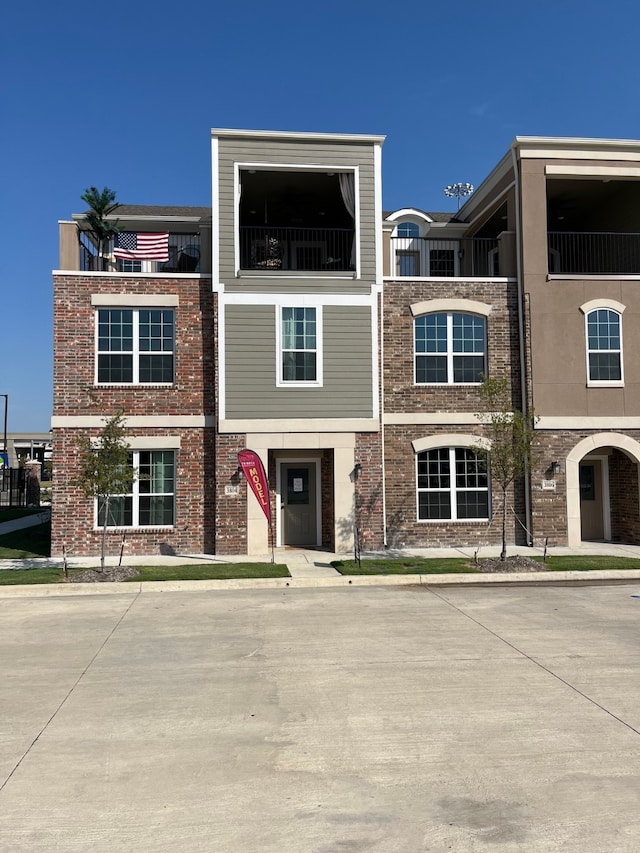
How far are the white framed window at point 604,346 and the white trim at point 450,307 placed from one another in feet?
8.82

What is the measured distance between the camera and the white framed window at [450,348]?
56.2 ft

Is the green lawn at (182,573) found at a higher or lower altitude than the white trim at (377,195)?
lower

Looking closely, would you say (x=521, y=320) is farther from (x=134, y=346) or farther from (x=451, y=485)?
(x=134, y=346)

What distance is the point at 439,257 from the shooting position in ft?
71.5

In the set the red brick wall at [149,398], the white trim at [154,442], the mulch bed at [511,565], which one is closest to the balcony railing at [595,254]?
the mulch bed at [511,565]

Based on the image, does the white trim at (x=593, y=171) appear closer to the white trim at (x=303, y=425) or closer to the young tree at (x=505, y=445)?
the young tree at (x=505, y=445)

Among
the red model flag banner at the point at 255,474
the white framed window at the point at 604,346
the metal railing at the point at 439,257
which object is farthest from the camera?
the metal railing at the point at 439,257

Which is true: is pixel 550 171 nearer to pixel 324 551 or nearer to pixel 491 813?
pixel 324 551

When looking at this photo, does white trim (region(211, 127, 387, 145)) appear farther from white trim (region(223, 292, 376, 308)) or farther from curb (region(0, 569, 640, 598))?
curb (region(0, 569, 640, 598))

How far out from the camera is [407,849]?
12.9 feet

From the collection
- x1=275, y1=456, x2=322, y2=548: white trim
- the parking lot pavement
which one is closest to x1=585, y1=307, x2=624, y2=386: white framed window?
x1=275, y1=456, x2=322, y2=548: white trim

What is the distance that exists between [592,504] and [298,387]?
869cm

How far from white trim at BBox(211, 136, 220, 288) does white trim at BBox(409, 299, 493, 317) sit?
4.87 metres

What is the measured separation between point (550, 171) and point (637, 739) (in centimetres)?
Result: 1503
